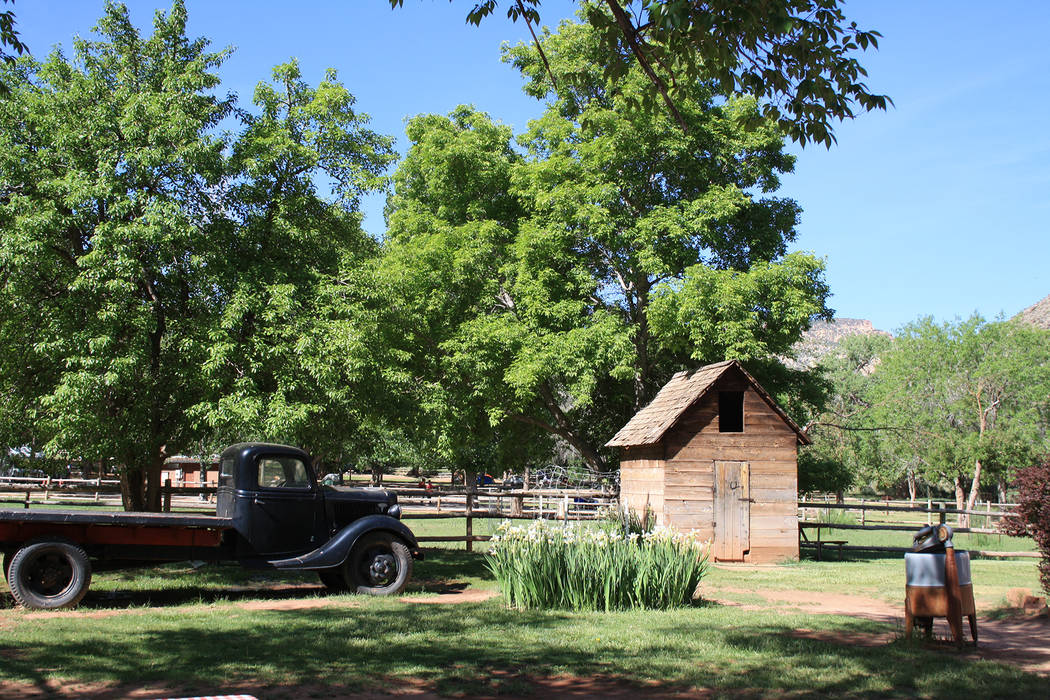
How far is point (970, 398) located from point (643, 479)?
3910cm

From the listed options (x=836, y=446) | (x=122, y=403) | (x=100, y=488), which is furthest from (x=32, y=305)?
(x=836, y=446)

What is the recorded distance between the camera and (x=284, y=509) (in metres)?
12.5

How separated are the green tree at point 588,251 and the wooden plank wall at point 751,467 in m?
2.41

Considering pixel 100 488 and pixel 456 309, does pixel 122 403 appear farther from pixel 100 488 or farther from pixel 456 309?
pixel 100 488

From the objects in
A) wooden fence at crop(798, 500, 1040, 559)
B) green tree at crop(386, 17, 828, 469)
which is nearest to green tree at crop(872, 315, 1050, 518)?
wooden fence at crop(798, 500, 1040, 559)

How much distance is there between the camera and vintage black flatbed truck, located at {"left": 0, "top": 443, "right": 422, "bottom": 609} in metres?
10.8

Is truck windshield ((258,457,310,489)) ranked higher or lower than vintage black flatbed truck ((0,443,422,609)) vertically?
higher

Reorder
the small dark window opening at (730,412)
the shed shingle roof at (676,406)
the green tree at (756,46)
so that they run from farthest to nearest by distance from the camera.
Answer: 1. the small dark window opening at (730,412)
2. the shed shingle roof at (676,406)
3. the green tree at (756,46)

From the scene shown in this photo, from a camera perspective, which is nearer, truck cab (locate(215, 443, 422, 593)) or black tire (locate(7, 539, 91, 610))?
black tire (locate(7, 539, 91, 610))

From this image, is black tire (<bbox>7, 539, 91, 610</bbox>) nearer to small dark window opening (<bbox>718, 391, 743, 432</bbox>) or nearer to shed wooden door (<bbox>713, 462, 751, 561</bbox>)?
shed wooden door (<bbox>713, 462, 751, 561</bbox>)

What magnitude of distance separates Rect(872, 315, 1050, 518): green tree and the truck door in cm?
4410

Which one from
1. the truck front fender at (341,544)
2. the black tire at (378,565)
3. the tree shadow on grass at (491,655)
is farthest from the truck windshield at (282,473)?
the tree shadow on grass at (491,655)

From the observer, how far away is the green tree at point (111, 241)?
1264 centimetres

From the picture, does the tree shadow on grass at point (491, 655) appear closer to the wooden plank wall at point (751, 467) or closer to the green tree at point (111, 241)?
the green tree at point (111, 241)
